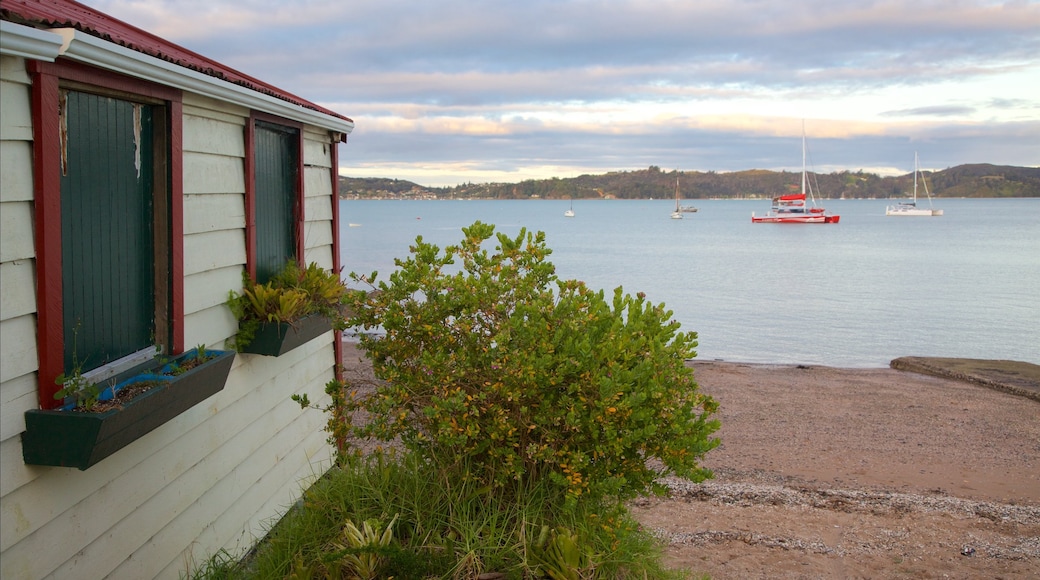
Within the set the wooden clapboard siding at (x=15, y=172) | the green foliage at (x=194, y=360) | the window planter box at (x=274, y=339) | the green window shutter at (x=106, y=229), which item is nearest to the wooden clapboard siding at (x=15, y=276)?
the wooden clapboard siding at (x=15, y=172)

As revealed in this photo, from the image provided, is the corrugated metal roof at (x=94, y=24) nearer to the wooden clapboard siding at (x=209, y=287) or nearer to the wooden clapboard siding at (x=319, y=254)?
the wooden clapboard siding at (x=209, y=287)

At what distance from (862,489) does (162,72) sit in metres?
7.71

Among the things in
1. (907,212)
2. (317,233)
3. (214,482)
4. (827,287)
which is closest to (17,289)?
(214,482)

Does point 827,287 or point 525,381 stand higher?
point 525,381

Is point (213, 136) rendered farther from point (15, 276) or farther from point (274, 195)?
point (15, 276)

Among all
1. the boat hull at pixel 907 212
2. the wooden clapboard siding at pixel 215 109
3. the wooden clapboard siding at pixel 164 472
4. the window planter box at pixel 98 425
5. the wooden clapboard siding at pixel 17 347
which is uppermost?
the boat hull at pixel 907 212

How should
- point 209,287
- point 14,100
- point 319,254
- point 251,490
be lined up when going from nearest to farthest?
point 14,100, point 209,287, point 251,490, point 319,254

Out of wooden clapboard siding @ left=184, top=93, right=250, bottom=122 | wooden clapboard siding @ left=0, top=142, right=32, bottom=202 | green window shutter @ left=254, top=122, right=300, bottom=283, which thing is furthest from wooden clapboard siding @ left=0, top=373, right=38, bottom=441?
green window shutter @ left=254, top=122, right=300, bottom=283

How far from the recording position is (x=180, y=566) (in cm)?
477

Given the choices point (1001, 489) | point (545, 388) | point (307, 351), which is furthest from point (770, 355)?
point (545, 388)

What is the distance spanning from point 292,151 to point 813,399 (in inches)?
411

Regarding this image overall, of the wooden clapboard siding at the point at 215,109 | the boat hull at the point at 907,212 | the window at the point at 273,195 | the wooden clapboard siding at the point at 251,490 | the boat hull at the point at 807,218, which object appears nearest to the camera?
the wooden clapboard siding at the point at 251,490

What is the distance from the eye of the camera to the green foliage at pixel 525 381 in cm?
448

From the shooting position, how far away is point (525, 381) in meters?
4.48
